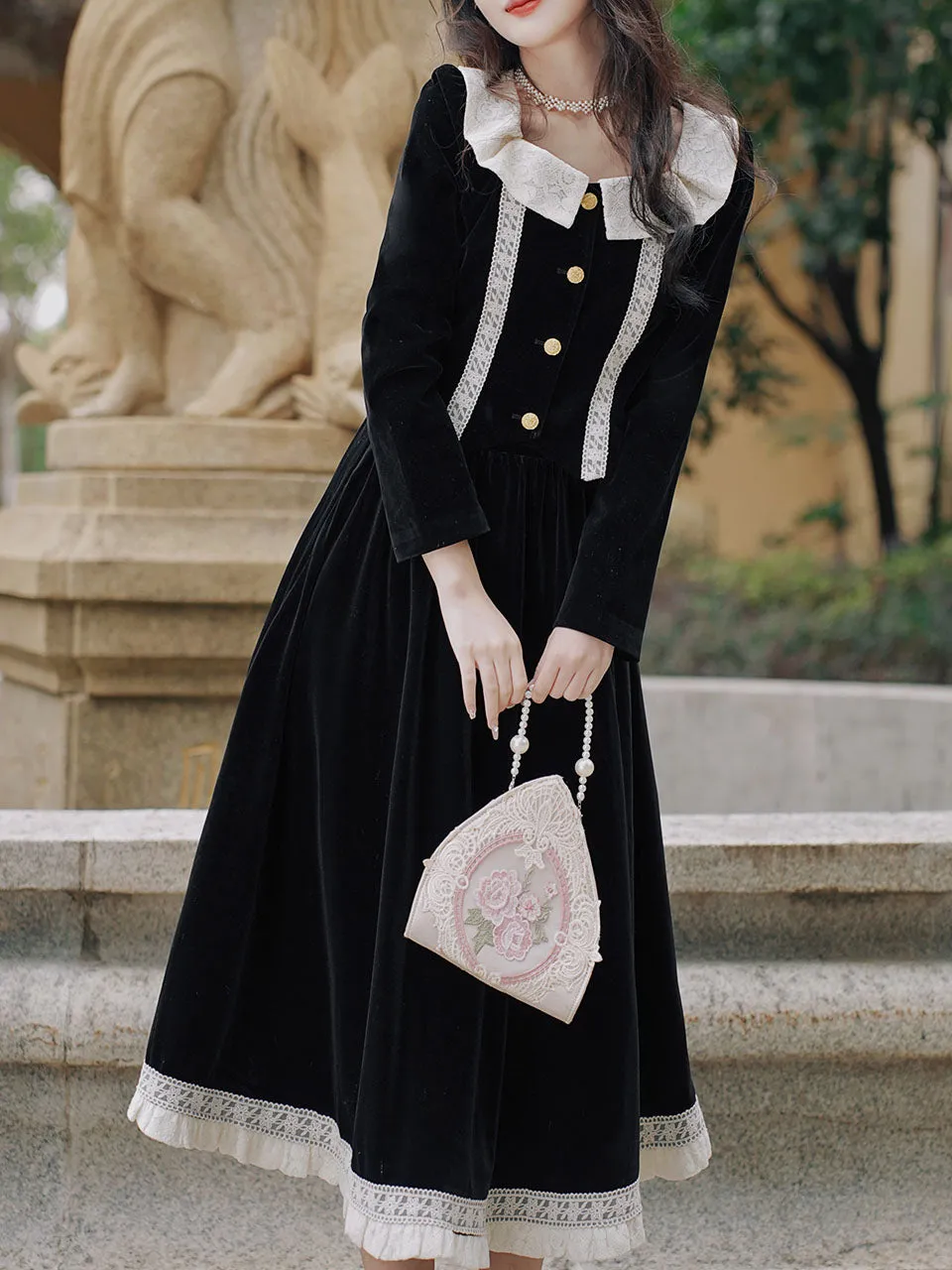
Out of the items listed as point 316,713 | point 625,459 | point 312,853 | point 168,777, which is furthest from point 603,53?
point 168,777

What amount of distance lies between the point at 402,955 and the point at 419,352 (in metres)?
0.66

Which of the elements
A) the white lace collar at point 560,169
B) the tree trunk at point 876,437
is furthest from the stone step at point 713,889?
the tree trunk at point 876,437

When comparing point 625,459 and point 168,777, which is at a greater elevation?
point 625,459

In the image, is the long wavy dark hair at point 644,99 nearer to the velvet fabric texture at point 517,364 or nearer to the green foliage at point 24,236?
the velvet fabric texture at point 517,364

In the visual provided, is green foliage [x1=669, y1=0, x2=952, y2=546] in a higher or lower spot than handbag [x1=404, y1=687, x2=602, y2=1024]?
higher

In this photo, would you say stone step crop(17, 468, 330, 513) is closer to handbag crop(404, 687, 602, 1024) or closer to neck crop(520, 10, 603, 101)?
neck crop(520, 10, 603, 101)

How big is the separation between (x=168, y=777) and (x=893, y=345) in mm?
8599

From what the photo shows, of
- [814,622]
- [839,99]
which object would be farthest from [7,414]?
[814,622]

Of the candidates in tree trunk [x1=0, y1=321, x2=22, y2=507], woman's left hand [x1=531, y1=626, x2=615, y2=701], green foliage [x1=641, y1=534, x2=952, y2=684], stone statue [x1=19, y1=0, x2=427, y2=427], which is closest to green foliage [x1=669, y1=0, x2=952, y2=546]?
green foliage [x1=641, y1=534, x2=952, y2=684]

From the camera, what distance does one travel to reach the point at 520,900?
1641mm

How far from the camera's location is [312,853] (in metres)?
1.85

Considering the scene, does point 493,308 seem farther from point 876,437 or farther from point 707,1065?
point 876,437

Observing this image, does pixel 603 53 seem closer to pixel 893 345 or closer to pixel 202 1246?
pixel 202 1246

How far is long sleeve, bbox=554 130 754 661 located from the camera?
172cm
